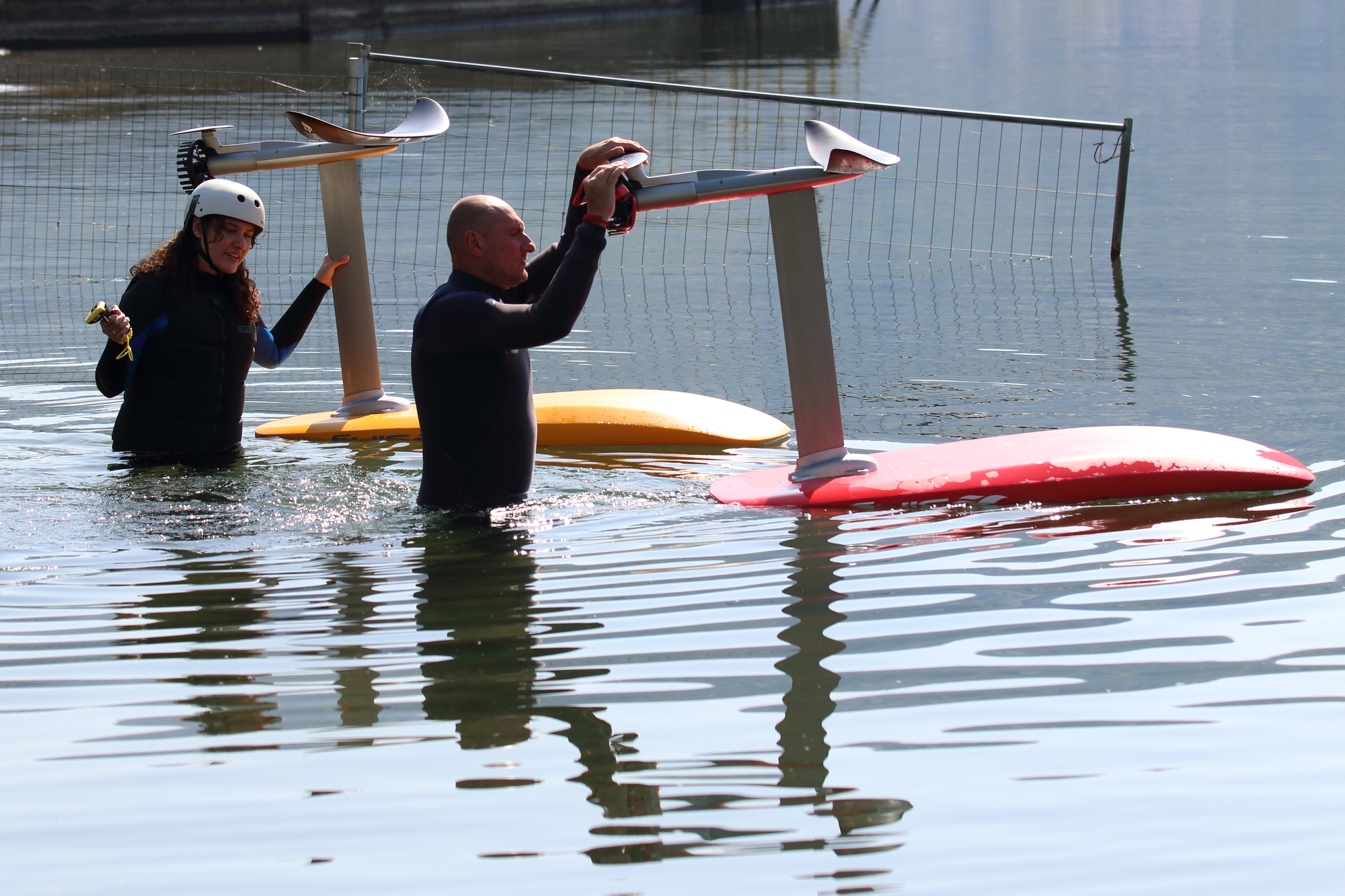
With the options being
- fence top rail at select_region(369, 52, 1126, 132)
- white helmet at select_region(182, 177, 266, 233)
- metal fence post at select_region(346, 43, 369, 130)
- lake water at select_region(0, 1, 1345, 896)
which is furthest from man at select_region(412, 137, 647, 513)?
fence top rail at select_region(369, 52, 1126, 132)

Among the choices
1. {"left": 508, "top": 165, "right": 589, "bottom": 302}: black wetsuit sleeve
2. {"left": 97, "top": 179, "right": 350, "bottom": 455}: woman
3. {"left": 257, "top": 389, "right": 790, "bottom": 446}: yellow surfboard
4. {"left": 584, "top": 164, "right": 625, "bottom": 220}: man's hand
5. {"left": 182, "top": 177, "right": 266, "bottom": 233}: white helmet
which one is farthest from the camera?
{"left": 257, "top": 389, "right": 790, "bottom": 446}: yellow surfboard

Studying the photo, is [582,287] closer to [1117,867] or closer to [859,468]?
[859,468]

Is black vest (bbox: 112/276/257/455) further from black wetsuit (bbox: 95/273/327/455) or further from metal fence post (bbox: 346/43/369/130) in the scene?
metal fence post (bbox: 346/43/369/130)

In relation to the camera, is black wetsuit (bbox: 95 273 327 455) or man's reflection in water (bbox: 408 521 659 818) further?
black wetsuit (bbox: 95 273 327 455)

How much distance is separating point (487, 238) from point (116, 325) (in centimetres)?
164

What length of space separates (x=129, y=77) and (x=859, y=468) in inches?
1072

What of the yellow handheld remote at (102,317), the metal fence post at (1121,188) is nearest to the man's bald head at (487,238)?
the yellow handheld remote at (102,317)

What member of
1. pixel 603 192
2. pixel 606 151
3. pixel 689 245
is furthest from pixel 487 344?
pixel 689 245

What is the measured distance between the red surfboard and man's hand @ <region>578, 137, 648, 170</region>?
4.95 ft

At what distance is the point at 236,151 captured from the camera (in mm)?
7328

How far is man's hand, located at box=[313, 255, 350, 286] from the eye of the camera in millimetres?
7062

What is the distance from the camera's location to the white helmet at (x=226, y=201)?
640cm

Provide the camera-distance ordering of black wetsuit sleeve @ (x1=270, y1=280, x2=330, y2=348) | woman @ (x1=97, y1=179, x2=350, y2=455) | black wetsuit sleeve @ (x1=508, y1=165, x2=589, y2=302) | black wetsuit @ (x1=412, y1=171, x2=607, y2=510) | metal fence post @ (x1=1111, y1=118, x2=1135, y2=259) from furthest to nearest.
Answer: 1. metal fence post @ (x1=1111, y1=118, x2=1135, y2=259)
2. black wetsuit sleeve @ (x1=270, y1=280, x2=330, y2=348)
3. woman @ (x1=97, y1=179, x2=350, y2=455)
4. black wetsuit sleeve @ (x1=508, y1=165, x2=589, y2=302)
5. black wetsuit @ (x1=412, y1=171, x2=607, y2=510)

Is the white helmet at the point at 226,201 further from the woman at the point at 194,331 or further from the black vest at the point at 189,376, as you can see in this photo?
the black vest at the point at 189,376
